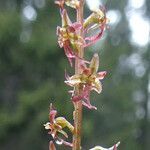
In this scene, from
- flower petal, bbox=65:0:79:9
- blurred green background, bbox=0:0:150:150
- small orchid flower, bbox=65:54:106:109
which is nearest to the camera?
small orchid flower, bbox=65:54:106:109

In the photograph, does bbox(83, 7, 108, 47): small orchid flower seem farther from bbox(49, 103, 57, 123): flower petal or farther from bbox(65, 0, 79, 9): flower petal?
bbox(49, 103, 57, 123): flower petal

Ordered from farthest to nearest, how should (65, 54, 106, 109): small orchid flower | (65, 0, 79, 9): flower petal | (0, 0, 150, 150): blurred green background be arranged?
(0, 0, 150, 150): blurred green background < (65, 0, 79, 9): flower petal < (65, 54, 106, 109): small orchid flower

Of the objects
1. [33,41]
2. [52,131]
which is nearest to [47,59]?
[33,41]

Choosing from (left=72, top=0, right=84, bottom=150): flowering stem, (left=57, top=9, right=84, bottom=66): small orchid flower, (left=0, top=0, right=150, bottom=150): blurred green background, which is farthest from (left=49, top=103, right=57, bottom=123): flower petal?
(left=0, top=0, right=150, bottom=150): blurred green background

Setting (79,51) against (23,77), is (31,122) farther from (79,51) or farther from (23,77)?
(79,51)

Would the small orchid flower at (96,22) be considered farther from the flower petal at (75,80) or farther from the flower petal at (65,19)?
the flower petal at (75,80)

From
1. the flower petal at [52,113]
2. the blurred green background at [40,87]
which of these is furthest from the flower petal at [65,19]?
the blurred green background at [40,87]

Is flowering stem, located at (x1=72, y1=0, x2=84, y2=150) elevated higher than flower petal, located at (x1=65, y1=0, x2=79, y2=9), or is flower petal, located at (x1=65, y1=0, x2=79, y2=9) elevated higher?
flower petal, located at (x1=65, y1=0, x2=79, y2=9)
